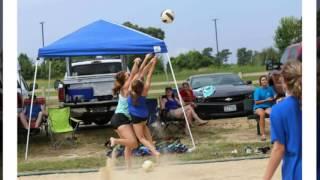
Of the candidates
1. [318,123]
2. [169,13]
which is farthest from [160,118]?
[318,123]

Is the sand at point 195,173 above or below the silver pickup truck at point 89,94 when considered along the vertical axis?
below

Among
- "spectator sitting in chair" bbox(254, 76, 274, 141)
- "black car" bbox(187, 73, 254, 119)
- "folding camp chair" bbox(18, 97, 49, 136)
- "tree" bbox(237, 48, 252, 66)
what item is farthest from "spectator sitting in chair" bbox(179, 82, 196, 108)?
"folding camp chair" bbox(18, 97, 49, 136)

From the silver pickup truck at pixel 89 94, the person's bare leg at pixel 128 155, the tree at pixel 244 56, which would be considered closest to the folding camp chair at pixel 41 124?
the silver pickup truck at pixel 89 94

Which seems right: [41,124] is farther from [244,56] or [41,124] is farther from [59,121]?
[244,56]

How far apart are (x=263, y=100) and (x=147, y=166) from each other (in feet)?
7.91

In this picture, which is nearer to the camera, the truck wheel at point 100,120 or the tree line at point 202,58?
the tree line at point 202,58

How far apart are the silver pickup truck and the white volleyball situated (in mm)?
2850

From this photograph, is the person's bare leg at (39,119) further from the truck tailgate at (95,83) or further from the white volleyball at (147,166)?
the white volleyball at (147,166)

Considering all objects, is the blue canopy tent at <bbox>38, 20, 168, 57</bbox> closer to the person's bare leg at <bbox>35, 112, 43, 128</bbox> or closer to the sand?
the person's bare leg at <bbox>35, 112, 43, 128</bbox>

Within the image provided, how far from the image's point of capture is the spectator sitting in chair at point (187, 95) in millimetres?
8906

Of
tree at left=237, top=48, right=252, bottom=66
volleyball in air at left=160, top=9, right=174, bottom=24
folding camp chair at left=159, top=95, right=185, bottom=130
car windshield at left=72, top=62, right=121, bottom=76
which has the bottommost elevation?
folding camp chair at left=159, top=95, right=185, bottom=130

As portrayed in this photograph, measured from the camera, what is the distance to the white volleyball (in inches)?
226

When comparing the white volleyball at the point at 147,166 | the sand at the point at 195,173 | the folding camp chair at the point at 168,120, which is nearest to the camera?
the sand at the point at 195,173

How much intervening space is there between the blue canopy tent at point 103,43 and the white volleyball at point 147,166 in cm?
134
